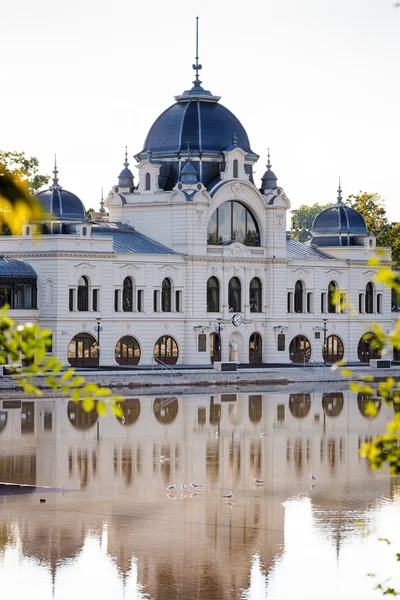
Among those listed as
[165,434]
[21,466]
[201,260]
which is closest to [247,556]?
[21,466]

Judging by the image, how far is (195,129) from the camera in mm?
85438

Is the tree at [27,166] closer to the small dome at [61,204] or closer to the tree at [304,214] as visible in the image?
the small dome at [61,204]

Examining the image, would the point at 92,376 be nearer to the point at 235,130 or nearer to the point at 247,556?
the point at 235,130

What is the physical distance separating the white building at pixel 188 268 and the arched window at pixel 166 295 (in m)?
0.07

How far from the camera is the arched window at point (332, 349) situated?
8912 cm

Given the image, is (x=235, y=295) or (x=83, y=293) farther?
(x=235, y=295)

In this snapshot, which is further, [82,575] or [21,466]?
[21,466]

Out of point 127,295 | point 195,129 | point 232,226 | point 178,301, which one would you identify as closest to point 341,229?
point 232,226

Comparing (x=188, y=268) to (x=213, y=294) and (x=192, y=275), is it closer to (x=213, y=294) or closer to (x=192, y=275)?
(x=192, y=275)

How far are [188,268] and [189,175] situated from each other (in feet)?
17.2

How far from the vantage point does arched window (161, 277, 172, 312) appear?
268ft

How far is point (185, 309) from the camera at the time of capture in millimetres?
82250

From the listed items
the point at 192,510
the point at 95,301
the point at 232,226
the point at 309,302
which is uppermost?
the point at 232,226

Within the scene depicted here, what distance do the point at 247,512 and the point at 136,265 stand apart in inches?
1742
